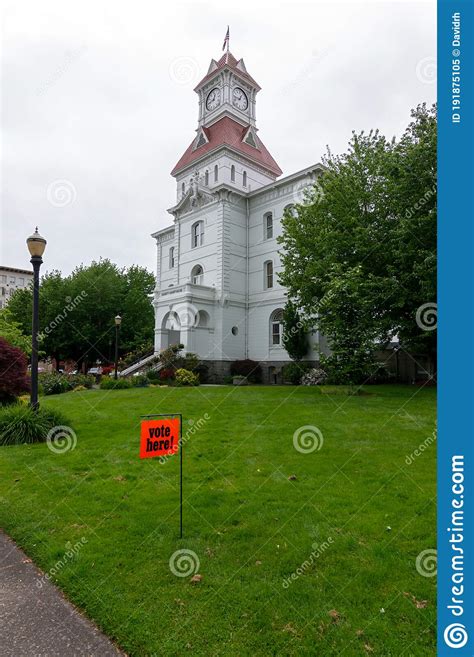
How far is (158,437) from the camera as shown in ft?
14.7

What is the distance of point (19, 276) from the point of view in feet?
261

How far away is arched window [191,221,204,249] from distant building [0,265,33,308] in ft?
192

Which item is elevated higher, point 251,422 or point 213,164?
point 213,164

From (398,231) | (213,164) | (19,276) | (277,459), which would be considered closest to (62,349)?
(213,164)

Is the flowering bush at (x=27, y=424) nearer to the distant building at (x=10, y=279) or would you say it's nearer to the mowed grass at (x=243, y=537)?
the mowed grass at (x=243, y=537)

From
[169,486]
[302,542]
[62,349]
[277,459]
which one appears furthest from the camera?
[62,349]

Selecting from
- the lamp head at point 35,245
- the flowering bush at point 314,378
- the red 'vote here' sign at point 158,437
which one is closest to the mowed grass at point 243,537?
the red 'vote here' sign at point 158,437

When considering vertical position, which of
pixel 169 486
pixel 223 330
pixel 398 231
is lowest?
pixel 169 486

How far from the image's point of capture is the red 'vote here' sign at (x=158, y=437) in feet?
14.4

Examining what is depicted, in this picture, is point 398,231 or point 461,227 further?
point 398,231

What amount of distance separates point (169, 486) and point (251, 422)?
4.50m

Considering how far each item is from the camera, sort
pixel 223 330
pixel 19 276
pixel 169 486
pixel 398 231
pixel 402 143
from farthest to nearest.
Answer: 1. pixel 19 276
2. pixel 223 330
3. pixel 402 143
4. pixel 398 231
5. pixel 169 486

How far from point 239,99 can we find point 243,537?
34991 mm

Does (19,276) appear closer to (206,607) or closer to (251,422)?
(251,422)
